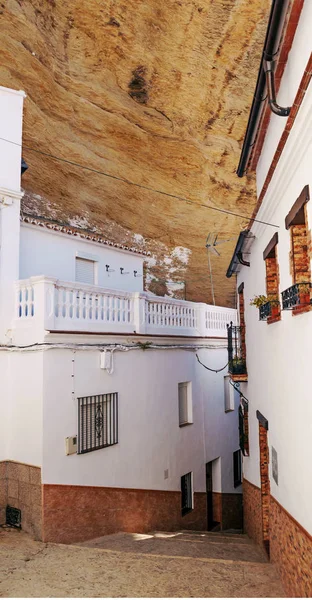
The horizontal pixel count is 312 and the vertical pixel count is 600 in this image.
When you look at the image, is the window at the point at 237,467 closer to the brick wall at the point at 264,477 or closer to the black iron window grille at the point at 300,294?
the brick wall at the point at 264,477

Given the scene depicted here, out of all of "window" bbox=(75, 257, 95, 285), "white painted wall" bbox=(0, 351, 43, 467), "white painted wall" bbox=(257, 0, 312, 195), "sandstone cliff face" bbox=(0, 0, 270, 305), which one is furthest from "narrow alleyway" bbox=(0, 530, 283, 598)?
"sandstone cliff face" bbox=(0, 0, 270, 305)

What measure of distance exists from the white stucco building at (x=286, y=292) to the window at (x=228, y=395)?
578 cm

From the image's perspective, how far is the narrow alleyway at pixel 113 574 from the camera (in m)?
5.80

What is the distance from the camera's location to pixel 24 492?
805 centimetres

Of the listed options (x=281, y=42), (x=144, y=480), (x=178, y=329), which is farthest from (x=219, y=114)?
(x=144, y=480)

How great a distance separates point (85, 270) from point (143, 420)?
547 cm

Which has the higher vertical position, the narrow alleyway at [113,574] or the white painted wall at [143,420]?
the white painted wall at [143,420]

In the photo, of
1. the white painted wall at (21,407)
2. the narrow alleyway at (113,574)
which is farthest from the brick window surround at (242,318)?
the white painted wall at (21,407)

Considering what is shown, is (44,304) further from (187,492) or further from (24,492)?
(187,492)

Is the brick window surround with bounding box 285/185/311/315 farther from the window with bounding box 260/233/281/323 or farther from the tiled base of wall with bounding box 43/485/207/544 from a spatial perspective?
the tiled base of wall with bounding box 43/485/207/544

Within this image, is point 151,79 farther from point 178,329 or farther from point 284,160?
point 284,160

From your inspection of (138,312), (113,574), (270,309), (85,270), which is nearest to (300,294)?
(270,309)

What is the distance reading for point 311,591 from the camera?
4594mm

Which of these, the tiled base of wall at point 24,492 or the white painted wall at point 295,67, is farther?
the tiled base of wall at point 24,492
